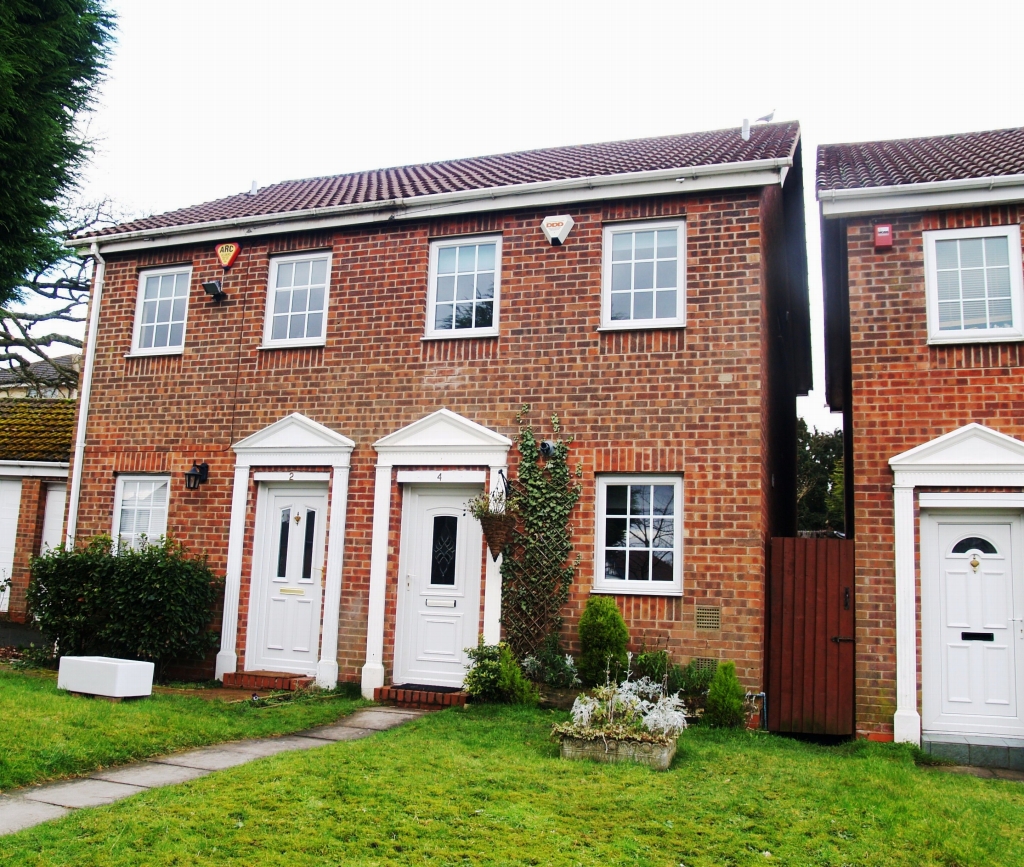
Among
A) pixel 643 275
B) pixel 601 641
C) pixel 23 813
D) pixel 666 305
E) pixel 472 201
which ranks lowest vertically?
pixel 23 813

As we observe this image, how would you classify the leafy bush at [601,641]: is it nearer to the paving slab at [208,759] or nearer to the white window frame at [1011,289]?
the paving slab at [208,759]

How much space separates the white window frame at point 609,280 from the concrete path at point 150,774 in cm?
504

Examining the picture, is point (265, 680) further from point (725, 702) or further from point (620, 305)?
point (620, 305)

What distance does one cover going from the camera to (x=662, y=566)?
10.2 m

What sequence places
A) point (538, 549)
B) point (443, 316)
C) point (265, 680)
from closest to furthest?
point (538, 549) < point (265, 680) < point (443, 316)

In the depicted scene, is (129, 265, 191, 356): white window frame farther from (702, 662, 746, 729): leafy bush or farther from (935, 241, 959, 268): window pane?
(935, 241, 959, 268): window pane

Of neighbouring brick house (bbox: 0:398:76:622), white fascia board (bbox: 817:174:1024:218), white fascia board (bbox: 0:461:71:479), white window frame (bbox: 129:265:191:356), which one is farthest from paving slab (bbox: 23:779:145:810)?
white fascia board (bbox: 0:461:71:479)

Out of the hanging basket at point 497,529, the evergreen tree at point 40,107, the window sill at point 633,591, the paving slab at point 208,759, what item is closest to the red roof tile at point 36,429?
the evergreen tree at point 40,107

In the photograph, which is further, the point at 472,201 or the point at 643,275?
the point at 472,201

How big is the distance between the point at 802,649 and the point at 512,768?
416 centimetres

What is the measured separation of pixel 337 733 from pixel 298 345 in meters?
5.45

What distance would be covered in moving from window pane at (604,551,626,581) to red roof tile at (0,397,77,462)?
10597mm

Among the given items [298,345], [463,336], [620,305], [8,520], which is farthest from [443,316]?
[8,520]

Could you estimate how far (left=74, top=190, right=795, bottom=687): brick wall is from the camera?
1006cm
